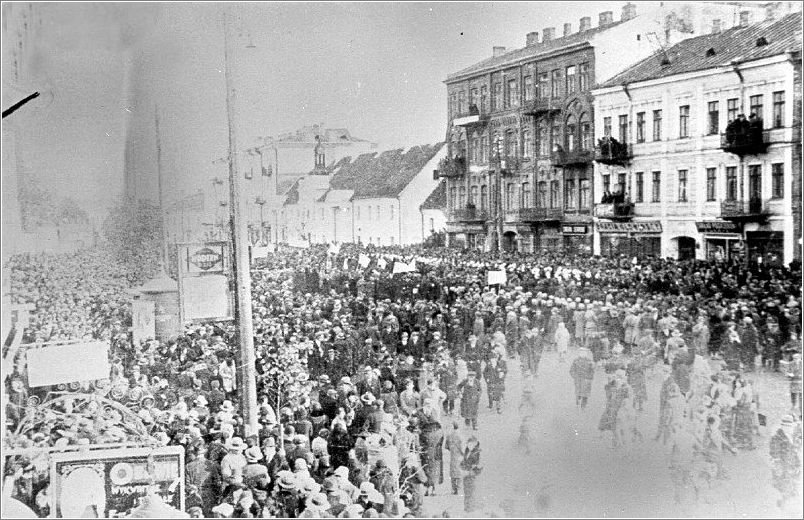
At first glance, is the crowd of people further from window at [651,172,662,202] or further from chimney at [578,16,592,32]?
chimney at [578,16,592,32]

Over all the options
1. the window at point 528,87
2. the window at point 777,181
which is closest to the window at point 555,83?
the window at point 528,87

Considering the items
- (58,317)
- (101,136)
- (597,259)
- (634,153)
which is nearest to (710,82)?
(634,153)

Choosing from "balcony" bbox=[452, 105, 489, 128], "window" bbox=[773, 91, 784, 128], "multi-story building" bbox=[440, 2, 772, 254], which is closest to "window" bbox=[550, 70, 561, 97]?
"multi-story building" bbox=[440, 2, 772, 254]

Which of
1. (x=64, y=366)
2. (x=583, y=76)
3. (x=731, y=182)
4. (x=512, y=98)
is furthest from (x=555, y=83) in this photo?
(x=64, y=366)

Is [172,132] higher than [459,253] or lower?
higher

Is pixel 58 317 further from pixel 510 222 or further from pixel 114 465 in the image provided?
pixel 510 222

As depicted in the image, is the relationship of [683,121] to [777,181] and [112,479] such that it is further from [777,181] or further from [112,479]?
[112,479]
